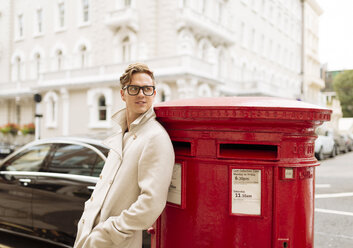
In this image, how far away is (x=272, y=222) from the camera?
1858 mm

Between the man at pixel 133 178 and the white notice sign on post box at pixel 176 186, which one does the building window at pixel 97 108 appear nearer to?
the man at pixel 133 178

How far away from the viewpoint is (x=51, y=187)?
4.06 metres

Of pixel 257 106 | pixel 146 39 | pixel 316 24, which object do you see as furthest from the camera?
pixel 316 24

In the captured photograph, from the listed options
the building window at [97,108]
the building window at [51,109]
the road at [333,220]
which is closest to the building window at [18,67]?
the building window at [51,109]

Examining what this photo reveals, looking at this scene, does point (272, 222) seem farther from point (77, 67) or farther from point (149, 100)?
point (77, 67)

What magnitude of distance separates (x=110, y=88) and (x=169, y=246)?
1876 cm

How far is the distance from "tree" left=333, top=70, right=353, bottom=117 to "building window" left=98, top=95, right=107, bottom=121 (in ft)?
109

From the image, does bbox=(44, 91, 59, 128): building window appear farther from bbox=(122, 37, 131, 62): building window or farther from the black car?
the black car

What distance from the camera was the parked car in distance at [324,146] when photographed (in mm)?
13771

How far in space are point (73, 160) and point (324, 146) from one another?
12.5 m

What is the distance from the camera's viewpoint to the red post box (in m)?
1.85

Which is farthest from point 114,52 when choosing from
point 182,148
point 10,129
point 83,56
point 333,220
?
point 182,148

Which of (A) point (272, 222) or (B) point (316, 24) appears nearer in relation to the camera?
(A) point (272, 222)

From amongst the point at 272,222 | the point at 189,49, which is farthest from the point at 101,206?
the point at 189,49
